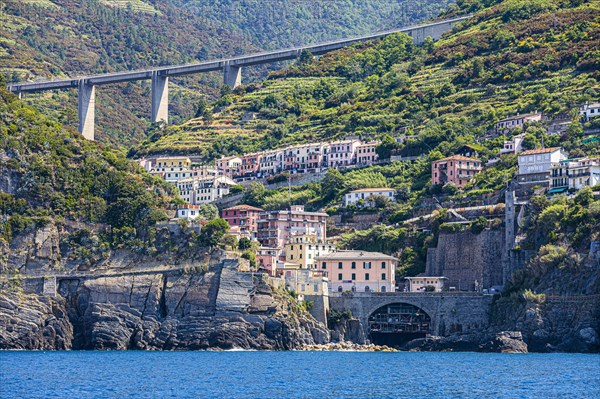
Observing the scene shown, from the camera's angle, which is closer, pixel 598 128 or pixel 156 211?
pixel 156 211

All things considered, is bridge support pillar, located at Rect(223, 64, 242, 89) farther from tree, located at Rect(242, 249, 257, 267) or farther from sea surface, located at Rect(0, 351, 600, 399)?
sea surface, located at Rect(0, 351, 600, 399)

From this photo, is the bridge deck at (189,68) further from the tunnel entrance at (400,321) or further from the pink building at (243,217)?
the tunnel entrance at (400,321)

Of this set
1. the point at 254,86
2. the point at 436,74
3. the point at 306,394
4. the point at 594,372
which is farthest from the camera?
the point at 254,86

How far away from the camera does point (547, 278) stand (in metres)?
95.3

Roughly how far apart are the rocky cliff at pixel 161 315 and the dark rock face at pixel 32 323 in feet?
0.23

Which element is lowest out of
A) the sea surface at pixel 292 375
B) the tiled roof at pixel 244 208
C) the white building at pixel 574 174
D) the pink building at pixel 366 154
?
the sea surface at pixel 292 375

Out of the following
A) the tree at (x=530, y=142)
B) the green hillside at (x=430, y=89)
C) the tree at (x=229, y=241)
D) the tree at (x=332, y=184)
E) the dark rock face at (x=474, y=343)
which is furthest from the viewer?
the green hillside at (x=430, y=89)

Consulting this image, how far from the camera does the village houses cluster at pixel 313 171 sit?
10619 cm

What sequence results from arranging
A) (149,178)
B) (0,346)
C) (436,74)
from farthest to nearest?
(436,74) → (149,178) → (0,346)

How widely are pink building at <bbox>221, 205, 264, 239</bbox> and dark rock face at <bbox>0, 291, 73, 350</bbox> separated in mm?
24555

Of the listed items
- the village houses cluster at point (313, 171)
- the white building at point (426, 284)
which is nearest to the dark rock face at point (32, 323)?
the village houses cluster at point (313, 171)

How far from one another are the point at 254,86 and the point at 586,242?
83584 millimetres

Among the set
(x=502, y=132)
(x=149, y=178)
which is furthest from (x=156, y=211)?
(x=502, y=132)

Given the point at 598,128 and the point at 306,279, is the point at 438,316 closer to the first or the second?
the point at 306,279
